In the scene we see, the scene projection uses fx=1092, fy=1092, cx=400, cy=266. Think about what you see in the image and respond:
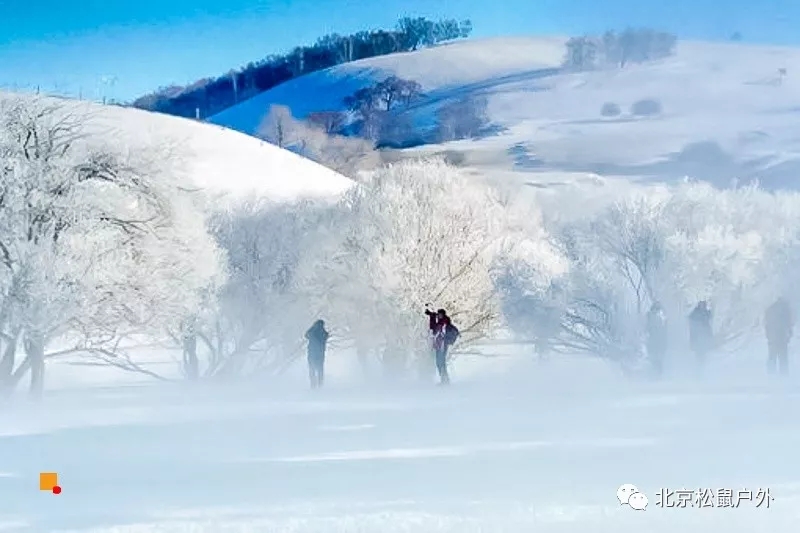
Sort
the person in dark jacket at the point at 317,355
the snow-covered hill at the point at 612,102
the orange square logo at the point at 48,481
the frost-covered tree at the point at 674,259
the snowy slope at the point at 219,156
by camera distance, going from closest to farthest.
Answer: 1. the orange square logo at the point at 48,481
2. the person in dark jacket at the point at 317,355
3. the snowy slope at the point at 219,156
4. the snow-covered hill at the point at 612,102
5. the frost-covered tree at the point at 674,259

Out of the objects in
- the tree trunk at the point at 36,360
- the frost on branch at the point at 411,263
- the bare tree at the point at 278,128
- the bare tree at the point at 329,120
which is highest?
the bare tree at the point at 278,128

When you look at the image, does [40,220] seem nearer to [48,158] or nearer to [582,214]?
[48,158]

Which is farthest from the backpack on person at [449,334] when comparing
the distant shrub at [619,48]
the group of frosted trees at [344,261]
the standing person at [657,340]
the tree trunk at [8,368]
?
the distant shrub at [619,48]

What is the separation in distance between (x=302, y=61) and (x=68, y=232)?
147 inches

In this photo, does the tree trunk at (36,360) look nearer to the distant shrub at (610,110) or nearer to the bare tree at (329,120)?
the bare tree at (329,120)

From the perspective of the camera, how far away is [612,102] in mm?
20188

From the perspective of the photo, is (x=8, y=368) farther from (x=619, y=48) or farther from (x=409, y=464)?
(x=619, y=48)

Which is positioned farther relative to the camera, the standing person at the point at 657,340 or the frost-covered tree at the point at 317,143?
the frost-covered tree at the point at 317,143

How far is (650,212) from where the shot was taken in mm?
18250

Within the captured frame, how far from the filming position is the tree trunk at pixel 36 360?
11305 mm

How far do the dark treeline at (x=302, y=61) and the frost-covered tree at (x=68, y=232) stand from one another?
1.16 m

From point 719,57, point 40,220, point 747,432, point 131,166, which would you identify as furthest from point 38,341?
point 719,57

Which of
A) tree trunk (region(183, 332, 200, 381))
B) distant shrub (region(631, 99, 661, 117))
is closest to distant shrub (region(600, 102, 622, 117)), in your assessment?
distant shrub (region(631, 99, 661, 117))

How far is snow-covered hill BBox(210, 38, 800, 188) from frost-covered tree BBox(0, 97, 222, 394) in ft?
15.3
